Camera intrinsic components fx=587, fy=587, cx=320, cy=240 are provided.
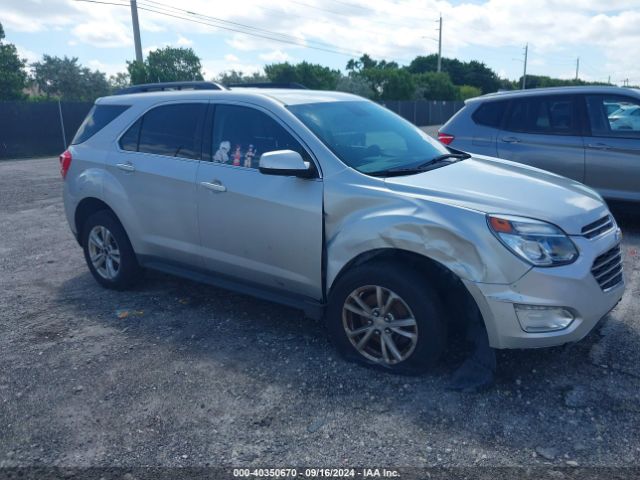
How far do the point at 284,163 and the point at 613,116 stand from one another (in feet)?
16.3

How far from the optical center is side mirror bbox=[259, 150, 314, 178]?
3.85 metres

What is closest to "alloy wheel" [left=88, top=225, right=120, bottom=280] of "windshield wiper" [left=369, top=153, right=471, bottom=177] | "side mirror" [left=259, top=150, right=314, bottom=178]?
"side mirror" [left=259, top=150, right=314, bottom=178]

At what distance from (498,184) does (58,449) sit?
306 cm

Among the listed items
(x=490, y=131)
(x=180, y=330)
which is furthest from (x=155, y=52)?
(x=180, y=330)

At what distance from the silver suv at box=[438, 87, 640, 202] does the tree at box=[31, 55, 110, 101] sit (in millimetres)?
50023

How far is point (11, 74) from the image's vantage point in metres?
38.8

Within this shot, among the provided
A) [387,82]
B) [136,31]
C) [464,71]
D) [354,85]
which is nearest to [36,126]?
[136,31]

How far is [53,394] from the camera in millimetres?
3736

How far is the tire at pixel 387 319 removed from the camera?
3.56 m

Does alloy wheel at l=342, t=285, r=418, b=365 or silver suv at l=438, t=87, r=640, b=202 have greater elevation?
silver suv at l=438, t=87, r=640, b=202

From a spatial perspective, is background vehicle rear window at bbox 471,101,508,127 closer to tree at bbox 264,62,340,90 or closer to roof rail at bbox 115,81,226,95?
roof rail at bbox 115,81,226,95

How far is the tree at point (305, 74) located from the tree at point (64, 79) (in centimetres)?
1833

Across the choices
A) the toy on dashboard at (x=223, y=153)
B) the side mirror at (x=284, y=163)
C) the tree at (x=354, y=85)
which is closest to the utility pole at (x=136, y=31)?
the tree at (x=354, y=85)

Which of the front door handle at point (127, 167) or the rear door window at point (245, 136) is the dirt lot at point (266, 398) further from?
the rear door window at point (245, 136)
